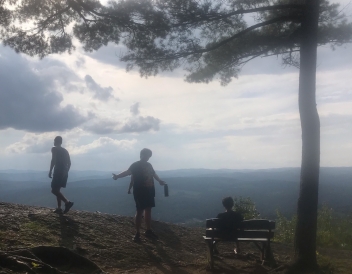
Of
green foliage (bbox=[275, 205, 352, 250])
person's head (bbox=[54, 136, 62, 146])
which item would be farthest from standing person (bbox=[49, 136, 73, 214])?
green foliage (bbox=[275, 205, 352, 250])

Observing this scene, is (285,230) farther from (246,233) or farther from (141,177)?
(141,177)

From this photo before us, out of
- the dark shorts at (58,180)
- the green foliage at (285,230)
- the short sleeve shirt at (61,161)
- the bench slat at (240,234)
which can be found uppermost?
the short sleeve shirt at (61,161)

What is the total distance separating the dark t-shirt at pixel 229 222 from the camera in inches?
269

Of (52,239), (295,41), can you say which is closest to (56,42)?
(52,239)

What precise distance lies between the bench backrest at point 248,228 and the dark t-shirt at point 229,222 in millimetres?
54

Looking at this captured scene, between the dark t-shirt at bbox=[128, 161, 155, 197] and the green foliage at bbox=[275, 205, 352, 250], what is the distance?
429cm

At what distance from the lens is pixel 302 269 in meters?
6.17

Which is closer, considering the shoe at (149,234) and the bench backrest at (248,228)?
the bench backrest at (248,228)

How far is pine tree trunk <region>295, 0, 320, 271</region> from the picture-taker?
20.5 feet

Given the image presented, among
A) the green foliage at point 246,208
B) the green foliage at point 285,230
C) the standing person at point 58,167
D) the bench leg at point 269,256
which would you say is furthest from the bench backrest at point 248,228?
the green foliage at point 246,208

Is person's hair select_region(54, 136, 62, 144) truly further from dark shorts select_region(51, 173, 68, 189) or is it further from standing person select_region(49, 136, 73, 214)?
dark shorts select_region(51, 173, 68, 189)

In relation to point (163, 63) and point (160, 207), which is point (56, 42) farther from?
point (160, 207)

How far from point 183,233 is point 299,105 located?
4.90m

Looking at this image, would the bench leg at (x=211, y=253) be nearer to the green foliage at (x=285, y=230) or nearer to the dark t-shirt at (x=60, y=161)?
the dark t-shirt at (x=60, y=161)
